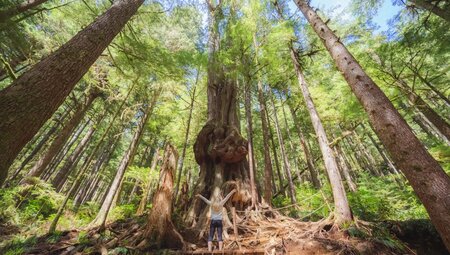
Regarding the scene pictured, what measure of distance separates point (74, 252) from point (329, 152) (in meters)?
6.88

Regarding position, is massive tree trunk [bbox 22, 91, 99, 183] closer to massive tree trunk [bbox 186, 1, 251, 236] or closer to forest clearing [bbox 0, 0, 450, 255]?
forest clearing [bbox 0, 0, 450, 255]

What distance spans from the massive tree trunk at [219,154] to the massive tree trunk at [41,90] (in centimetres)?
509

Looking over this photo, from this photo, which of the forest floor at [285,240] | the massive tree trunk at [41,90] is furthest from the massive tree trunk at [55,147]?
the massive tree trunk at [41,90]

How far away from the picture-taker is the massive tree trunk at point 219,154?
757 centimetres

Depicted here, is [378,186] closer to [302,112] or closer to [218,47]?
[302,112]

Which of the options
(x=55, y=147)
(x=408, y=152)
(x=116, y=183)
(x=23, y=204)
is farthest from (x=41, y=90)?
(x=23, y=204)

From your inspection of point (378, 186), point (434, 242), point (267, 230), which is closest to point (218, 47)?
point (267, 230)

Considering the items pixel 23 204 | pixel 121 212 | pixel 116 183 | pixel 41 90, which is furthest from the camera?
pixel 23 204

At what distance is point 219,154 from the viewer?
8.31 metres

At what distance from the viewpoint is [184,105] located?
1386 centimetres

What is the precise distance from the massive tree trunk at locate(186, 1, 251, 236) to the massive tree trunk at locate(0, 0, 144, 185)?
509 centimetres

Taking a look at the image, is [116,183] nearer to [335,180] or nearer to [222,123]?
[222,123]

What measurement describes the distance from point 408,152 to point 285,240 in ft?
10.1

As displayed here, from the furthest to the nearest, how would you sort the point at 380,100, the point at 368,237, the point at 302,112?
the point at 302,112
the point at 368,237
the point at 380,100
